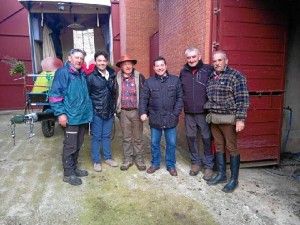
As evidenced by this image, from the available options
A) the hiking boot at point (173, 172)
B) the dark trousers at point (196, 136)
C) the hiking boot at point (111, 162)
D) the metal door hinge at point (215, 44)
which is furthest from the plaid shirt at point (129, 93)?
the metal door hinge at point (215, 44)

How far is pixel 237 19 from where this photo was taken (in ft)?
12.6

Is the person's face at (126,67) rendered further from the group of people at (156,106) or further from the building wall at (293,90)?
the building wall at (293,90)

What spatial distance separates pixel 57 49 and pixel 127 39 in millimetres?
2672

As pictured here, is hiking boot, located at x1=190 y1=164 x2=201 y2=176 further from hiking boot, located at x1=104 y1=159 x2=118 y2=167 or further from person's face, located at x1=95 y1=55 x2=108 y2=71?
person's face, located at x1=95 y1=55 x2=108 y2=71

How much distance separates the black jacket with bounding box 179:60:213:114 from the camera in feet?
11.6

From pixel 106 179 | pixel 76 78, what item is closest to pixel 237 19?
pixel 76 78

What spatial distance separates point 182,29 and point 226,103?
89.7 inches

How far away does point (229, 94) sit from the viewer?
320 cm

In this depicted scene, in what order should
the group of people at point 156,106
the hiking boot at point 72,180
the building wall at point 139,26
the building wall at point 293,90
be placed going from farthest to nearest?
the building wall at point 139,26 → the building wall at point 293,90 → the hiking boot at point 72,180 → the group of people at point 156,106

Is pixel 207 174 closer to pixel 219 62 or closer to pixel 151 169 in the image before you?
pixel 151 169

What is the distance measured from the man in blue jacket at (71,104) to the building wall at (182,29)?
189 centimetres

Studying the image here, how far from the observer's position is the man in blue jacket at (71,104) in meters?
3.28

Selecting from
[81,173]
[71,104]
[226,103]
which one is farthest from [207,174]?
[71,104]

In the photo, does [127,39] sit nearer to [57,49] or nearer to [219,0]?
[57,49]
